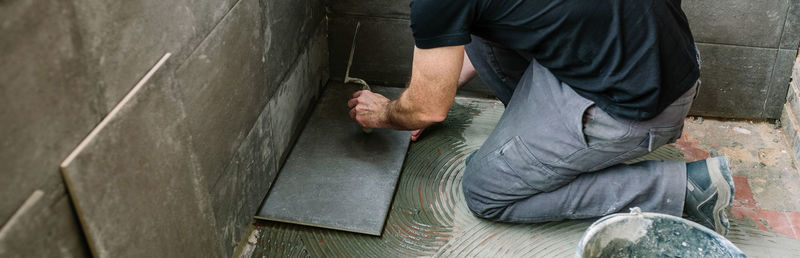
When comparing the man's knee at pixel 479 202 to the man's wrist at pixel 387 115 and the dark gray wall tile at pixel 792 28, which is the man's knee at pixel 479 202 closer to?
the man's wrist at pixel 387 115

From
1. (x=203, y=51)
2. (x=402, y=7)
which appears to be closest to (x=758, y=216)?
(x=402, y=7)

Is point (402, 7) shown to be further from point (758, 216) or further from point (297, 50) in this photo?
point (758, 216)

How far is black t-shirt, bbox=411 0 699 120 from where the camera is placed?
176cm

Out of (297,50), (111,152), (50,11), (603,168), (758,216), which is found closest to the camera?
(50,11)

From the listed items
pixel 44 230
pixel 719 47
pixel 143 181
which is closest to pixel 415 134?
pixel 719 47

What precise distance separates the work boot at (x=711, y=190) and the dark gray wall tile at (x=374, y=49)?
1.27 meters

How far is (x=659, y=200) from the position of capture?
→ 7.07 feet

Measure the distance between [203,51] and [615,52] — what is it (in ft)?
3.53

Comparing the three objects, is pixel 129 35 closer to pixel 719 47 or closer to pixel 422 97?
pixel 422 97

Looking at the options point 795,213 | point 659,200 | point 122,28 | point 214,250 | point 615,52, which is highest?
point 122,28

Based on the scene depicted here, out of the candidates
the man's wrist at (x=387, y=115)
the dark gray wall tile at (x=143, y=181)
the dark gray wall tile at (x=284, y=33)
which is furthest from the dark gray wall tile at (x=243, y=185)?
the man's wrist at (x=387, y=115)

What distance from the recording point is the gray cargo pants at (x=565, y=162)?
2.02 m

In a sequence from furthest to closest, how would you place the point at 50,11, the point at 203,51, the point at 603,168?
the point at 603,168 → the point at 203,51 → the point at 50,11

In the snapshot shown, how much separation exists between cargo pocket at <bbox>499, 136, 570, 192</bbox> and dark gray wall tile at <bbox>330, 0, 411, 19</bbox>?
2.93ft
